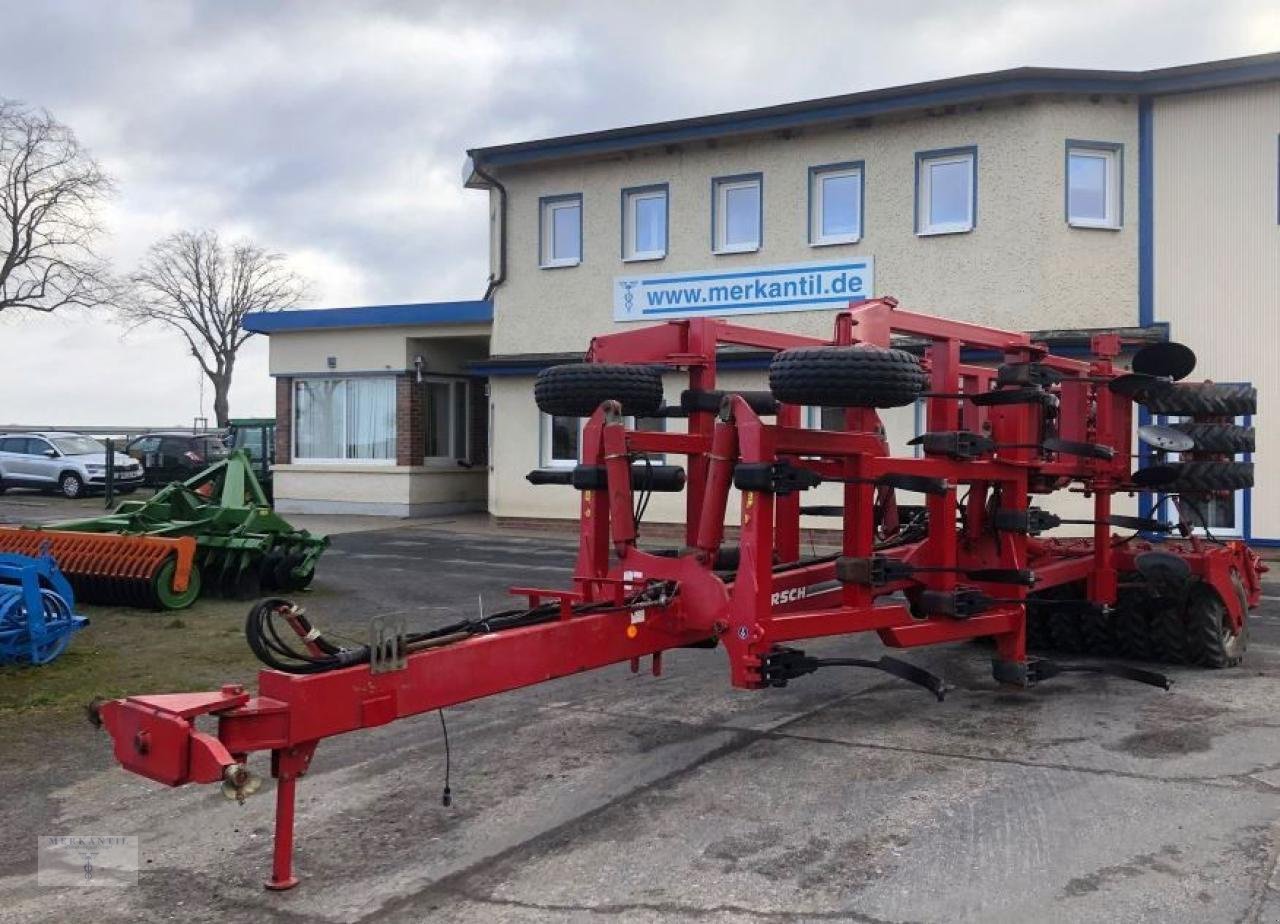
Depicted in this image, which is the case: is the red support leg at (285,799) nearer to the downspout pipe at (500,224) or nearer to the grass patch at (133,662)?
the grass patch at (133,662)

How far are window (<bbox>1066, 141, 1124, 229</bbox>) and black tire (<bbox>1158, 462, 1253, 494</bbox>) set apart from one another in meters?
8.97

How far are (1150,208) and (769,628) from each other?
1298 centimetres

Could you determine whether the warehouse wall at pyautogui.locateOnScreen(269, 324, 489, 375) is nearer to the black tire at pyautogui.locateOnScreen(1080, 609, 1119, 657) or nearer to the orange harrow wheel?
the orange harrow wheel

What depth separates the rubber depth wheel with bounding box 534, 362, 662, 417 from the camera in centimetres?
604

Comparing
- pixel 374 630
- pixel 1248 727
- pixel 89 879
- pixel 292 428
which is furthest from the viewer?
pixel 292 428

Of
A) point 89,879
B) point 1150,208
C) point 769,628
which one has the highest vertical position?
point 1150,208

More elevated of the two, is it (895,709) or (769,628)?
(769,628)

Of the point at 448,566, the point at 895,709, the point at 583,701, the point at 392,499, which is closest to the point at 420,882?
the point at 583,701

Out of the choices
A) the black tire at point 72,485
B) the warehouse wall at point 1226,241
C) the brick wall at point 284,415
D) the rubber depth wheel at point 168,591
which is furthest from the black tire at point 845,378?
the black tire at point 72,485

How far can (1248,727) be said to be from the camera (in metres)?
6.51

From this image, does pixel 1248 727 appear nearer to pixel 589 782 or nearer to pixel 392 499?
pixel 589 782

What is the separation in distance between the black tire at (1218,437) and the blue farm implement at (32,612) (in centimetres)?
769

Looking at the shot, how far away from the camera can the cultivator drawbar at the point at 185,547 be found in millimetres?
10477

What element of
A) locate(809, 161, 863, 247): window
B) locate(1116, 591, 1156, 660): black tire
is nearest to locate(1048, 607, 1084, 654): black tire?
locate(1116, 591, 1156, 660): black tire
